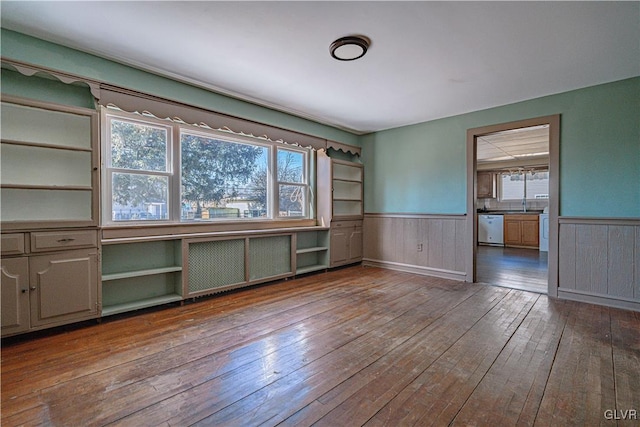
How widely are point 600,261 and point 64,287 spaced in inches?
214

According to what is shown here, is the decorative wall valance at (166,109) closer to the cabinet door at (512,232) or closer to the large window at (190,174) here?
the large window at (190,174)

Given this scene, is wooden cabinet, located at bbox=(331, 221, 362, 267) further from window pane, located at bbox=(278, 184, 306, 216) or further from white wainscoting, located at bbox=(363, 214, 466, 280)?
window pane, located at bbox=(278, 184, 306, 216)

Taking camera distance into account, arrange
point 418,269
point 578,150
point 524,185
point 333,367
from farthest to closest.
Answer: point 524,185 < point 418,269 < point 578,150 < point 333,367

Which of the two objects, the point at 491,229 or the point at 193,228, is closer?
the point at 193,228

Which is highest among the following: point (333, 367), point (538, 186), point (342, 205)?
point (538, 186)

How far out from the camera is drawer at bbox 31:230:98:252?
2.48 meters

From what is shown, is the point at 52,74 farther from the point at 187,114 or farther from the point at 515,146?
the point at 515,146

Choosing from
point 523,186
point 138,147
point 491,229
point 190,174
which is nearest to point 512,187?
point 523,186

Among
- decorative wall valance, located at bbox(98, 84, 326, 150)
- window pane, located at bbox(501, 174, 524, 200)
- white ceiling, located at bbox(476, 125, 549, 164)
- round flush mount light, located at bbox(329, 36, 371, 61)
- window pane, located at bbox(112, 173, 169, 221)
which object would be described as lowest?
window pane, located at bbox(112, 173, 169, 221)

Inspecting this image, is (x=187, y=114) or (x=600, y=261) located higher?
(x=187, y=114)

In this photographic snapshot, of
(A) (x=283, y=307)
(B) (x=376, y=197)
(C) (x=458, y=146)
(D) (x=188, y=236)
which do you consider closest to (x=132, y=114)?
(D) (x=188, y=236)

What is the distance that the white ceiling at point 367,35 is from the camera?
2.16 m

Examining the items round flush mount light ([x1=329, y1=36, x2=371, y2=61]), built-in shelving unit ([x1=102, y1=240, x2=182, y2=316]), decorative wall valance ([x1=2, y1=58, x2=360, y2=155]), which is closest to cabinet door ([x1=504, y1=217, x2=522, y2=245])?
decorative wall valance ([x1=2, y1=58, x2=360, y2=155])

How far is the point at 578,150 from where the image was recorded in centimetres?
358
